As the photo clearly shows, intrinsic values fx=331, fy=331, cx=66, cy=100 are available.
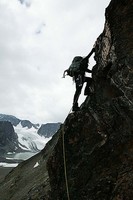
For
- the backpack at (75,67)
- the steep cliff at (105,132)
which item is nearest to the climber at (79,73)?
the backpack at (75,67)

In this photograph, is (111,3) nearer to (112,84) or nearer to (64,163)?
(112,84)

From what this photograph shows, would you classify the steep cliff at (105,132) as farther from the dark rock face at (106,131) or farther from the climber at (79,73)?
the climber at (79,73)

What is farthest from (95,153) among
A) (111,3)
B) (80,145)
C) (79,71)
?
(111,3)

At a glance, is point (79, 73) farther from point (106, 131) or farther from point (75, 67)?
point (106, 131)

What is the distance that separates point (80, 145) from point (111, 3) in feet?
25.2

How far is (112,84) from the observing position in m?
17.3

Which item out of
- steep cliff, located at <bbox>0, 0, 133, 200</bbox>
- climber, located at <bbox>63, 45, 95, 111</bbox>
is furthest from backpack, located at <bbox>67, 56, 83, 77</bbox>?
steep cliff, located at <bbox>0, 0, 133, 200</bbox>

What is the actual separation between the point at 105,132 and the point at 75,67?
4387mm

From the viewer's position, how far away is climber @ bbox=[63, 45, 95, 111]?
1903 centimetres

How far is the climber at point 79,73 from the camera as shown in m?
19.0

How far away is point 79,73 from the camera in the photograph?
19062 millimetres

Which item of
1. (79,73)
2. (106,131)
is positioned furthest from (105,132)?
(79,73)

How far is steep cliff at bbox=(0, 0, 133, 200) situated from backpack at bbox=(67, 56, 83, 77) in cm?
98

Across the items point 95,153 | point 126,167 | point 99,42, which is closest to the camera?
point 126,167
